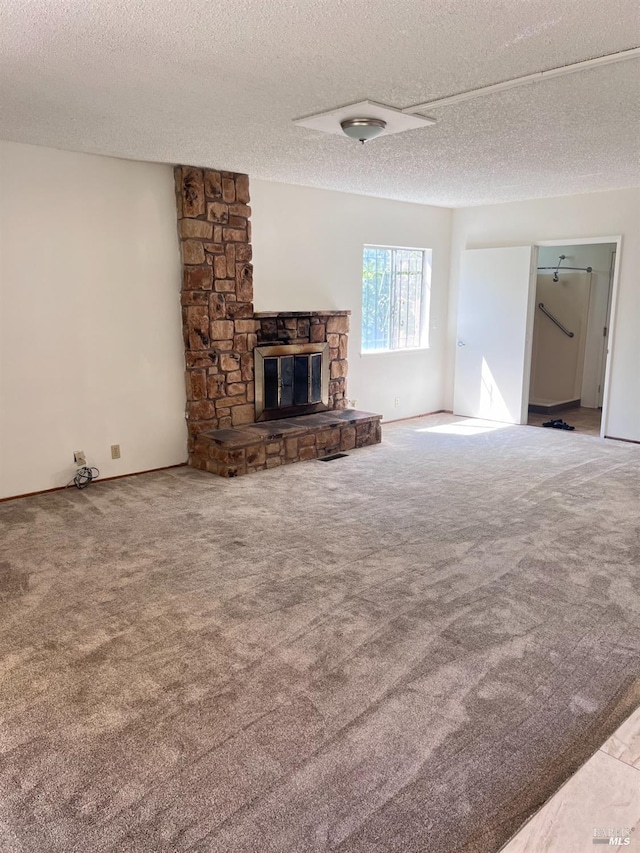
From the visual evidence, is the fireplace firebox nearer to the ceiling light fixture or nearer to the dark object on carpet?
the ceiling light fixture

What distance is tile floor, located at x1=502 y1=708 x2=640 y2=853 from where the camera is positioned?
4.90 feet

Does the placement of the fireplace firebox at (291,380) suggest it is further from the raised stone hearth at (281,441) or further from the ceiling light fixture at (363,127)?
the ceiling light fixture at (363,127)

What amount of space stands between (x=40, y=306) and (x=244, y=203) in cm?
183

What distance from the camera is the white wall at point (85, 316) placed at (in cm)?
411

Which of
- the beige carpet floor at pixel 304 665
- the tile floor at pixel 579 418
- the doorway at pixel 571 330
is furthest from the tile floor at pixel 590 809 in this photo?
the doorway at pixel 571 330

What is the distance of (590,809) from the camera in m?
1.60

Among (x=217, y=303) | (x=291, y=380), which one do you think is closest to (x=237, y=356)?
(x=217, y=303)

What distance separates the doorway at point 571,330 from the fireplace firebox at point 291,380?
2.98m

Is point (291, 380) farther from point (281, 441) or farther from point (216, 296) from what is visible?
point (216, 296)

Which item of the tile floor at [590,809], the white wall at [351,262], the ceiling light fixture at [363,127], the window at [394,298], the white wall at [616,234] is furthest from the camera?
the window at [394,298]

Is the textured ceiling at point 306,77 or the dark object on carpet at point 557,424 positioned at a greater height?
the textured ceiling at point 306,77

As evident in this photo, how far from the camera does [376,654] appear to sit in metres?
2.41

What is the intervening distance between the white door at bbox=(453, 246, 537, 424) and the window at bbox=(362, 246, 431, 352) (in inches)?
17.1

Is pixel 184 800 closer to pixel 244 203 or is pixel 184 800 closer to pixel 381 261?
pixel 244 203
